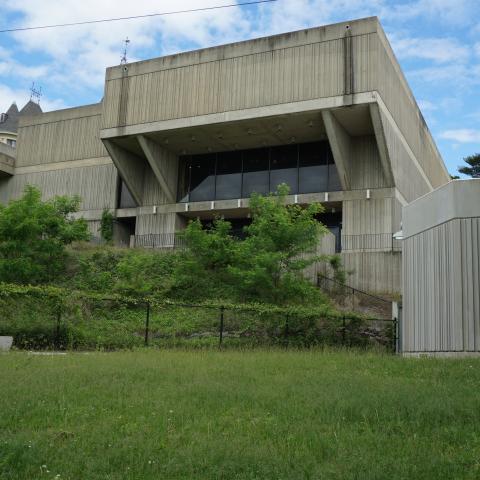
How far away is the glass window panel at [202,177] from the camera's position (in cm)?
3903

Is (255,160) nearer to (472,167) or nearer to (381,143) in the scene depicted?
(381,143)

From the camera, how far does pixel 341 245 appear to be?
3381 cm

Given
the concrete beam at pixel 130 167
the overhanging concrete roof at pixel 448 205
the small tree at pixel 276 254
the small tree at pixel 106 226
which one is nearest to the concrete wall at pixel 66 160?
the small tree at pixel 106 226

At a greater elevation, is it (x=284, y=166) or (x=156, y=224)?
(x=284, y=166)

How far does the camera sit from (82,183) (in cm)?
4356

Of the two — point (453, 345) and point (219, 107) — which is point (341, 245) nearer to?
point (219, 107)

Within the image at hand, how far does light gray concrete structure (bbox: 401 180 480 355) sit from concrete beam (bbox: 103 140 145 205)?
82.6 ft

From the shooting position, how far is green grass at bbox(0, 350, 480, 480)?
6.00 meters

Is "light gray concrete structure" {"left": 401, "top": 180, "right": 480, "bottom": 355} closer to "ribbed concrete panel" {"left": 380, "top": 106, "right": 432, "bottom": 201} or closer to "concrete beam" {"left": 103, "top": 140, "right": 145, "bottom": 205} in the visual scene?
"ribbed concrete panel" {"left": 380, "top": 106, "right": 432, "bottom": 201}

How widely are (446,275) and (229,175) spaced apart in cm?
2428

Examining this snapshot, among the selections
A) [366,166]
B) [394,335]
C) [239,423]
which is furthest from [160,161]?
[239,423]

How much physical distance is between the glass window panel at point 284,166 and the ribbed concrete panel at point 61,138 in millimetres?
12519

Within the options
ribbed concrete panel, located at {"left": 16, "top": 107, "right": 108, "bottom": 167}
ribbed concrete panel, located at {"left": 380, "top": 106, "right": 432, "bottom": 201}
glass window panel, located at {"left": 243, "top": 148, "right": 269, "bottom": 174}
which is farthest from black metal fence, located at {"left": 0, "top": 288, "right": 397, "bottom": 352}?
ribbed concrete panel, located at {"left": 16, "top": 107, "right": 108, "bottom": 167}

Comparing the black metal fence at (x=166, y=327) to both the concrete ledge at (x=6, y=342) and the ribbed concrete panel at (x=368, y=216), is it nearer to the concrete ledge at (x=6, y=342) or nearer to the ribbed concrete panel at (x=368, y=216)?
the concrete ledge at (x=6, y=342)
